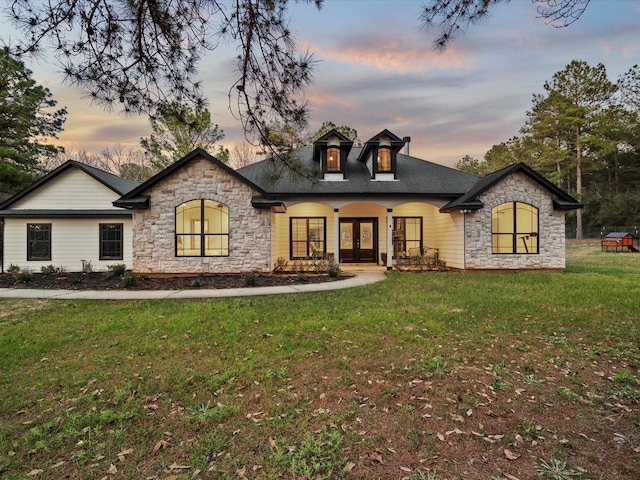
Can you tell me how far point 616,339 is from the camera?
5027mm

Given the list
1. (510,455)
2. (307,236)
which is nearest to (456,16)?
(510,455)

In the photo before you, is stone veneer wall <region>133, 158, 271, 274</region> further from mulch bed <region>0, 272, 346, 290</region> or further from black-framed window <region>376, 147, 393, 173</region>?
black-framed window <region>376, 147, 393, 173</region>

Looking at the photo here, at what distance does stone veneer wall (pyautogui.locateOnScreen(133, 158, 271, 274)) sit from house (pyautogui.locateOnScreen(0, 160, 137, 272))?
278cm

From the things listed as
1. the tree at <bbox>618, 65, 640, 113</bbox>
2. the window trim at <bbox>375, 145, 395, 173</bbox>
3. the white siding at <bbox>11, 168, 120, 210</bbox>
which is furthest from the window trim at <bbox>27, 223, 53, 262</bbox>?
the tree at <bbox>618, 65, 640, 113</bbox>

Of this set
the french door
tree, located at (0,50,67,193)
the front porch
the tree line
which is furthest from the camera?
the tree line

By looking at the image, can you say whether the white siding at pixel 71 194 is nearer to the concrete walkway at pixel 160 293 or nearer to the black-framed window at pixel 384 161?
the concrete walkway at pixel 160 293

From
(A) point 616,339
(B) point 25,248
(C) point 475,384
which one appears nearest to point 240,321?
(C) point 475,384

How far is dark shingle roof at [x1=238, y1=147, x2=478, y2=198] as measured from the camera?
1357cm

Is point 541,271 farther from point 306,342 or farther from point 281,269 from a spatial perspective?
point 306,342

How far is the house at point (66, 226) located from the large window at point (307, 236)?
7.16 metres

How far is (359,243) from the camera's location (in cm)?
1642

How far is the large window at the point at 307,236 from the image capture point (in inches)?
617

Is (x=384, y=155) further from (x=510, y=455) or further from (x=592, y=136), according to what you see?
(x=592, y=136)

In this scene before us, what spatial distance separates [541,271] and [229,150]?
25678 millimetres
